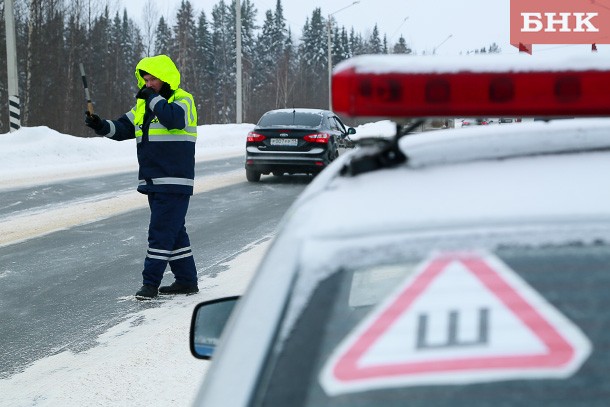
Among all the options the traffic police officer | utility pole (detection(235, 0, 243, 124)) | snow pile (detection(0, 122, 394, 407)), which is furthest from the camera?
utility pole (detection(235, 0, 243, 124))

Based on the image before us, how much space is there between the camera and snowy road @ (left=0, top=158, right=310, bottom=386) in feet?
19.8

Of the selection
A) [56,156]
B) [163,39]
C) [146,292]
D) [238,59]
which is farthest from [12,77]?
[163,39]

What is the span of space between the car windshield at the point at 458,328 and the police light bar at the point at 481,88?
308 mm

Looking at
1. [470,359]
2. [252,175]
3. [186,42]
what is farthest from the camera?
[186,42]

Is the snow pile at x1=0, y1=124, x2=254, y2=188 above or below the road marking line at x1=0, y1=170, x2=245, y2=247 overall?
above

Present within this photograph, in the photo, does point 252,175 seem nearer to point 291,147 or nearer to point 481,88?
point 291,147

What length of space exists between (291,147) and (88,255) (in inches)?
331

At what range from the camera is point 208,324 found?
8.04ft

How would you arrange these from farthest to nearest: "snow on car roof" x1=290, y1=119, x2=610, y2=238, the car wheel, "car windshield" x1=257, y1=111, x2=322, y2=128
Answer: "car windshield" x1=257, y1=111, x2=322, y2=128
the car wheel
"snow on car roof" x1=290, y1=119, x2=610, y2=238

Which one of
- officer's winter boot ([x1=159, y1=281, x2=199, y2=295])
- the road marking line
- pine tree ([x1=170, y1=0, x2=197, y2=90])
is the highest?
pine tree ([x1=170, y1=0, x2=197, y2=90])

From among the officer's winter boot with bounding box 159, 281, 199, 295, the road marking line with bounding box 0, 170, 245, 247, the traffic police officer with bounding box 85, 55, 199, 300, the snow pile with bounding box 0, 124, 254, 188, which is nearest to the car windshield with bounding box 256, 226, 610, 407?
the traffic police officer with bounding box 85, 55, 199, 300

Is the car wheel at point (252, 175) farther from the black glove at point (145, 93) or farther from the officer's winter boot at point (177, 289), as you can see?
the black glove at point (145, 93)

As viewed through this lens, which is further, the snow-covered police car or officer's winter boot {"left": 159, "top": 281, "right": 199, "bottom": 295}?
officer's winter boot {"left": 159, "top": 281, "right": 199, "bottom": 295}

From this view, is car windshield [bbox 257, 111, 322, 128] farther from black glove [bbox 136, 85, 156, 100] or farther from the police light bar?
the police light bar
